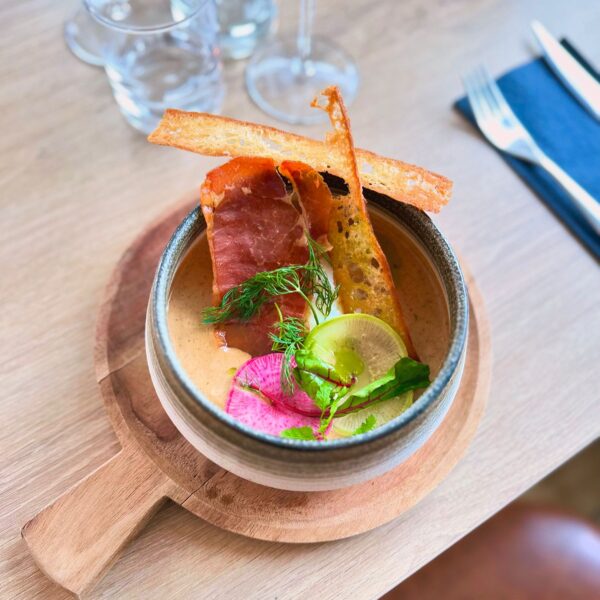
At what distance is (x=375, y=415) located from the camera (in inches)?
32.0

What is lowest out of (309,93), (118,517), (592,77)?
(118,517)

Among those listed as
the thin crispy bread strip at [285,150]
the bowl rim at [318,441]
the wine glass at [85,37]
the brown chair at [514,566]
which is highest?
the thin crispy bread strip at [285,150]

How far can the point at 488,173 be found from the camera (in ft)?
3.83

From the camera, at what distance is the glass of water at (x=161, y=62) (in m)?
1.20

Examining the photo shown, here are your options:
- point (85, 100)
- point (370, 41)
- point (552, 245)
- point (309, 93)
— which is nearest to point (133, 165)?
point (85, 100)

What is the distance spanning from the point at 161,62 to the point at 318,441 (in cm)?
81

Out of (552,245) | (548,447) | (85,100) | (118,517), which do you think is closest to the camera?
(118,517)

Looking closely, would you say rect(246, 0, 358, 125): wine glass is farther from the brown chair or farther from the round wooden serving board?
the brown chair

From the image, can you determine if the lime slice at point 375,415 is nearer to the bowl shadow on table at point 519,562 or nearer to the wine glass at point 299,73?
the bowl shadow on table at point 519,562

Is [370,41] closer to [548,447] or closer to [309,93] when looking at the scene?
[309,93]

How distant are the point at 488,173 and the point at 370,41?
324 mm

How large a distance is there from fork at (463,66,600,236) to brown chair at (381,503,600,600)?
0.47 meters

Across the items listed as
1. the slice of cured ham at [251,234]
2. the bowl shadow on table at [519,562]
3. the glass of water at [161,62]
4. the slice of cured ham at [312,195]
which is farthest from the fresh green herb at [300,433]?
the glass of water at [161,62]

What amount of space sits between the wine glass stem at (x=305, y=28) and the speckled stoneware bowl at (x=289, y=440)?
0.54 m
